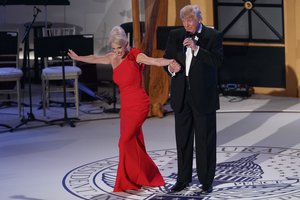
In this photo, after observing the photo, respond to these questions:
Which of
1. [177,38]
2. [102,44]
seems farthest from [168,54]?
[102,44]

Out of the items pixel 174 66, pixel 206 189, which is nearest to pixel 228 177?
pixel 206 189

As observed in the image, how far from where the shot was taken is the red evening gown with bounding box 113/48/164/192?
6.38 metres

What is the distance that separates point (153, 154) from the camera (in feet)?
25.6

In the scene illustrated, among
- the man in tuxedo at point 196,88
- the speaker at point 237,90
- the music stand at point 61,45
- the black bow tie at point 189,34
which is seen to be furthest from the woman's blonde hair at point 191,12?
the speaker at point 237,90

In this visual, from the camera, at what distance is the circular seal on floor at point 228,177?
6246mm

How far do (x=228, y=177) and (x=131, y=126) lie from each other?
104 cm

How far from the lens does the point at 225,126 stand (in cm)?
909

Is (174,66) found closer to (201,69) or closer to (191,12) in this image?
(201,69)

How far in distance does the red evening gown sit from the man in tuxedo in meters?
0.35

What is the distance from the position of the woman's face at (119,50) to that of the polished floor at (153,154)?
1.17 metres

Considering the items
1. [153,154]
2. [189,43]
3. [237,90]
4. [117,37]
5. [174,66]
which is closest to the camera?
[189,43]

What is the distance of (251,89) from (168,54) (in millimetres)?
5067

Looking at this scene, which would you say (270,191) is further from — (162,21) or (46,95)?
(46,95)

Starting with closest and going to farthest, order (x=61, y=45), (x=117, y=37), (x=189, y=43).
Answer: (x=189, y=43) → (x=117, y=37) → (x=61, y=45)
